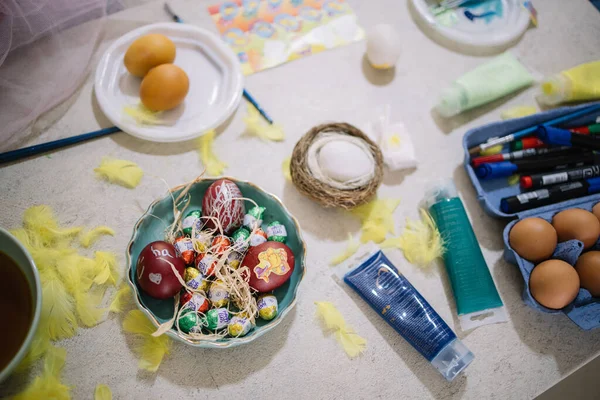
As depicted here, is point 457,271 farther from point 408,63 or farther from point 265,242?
point 408,63

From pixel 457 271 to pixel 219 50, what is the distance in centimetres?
63

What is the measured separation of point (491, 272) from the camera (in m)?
0.86

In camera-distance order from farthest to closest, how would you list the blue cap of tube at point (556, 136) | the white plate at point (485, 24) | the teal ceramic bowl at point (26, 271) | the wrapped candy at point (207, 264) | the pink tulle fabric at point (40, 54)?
the white plate at point (485, 24) → the blue cap of tube at point (556, 136) → the pink tulle fabric at point (40, 54) → the wrapped candy at point (207, 264) → the teal ceramic bowl at point (26, 271)

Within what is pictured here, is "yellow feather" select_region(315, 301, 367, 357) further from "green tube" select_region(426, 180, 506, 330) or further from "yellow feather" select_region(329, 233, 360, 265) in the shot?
"green tube" select_region(426, 180, 506, 330)

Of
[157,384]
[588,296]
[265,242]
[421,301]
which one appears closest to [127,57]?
[265,242]

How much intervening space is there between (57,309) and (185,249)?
8.5 inches

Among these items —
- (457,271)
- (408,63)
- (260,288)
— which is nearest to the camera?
(260,288)

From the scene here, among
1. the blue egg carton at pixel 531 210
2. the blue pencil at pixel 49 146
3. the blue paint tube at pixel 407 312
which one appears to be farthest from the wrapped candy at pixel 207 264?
the blue egg carton at pixel 531 210

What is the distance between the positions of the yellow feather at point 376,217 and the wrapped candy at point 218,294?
278 millimetres

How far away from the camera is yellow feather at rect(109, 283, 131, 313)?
0.74 metres

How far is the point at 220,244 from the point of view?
727 millimetres

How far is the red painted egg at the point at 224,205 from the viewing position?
74 centimetres

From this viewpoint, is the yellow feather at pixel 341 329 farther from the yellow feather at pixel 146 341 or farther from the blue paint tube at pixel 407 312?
the yellow feather at pixel 146 341

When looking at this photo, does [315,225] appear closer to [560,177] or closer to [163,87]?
[163,87]
